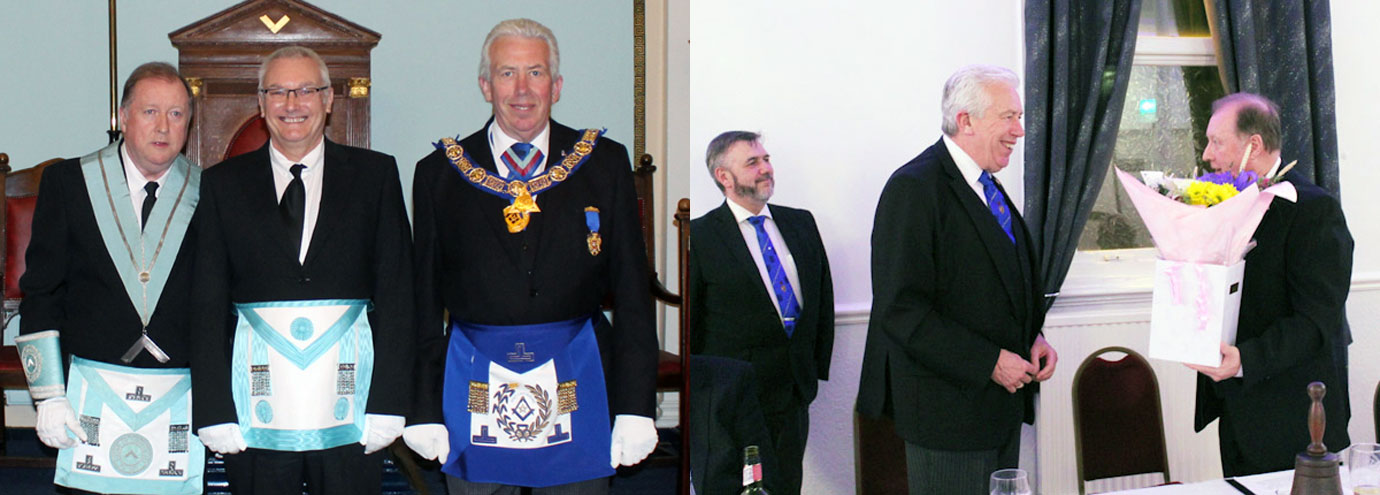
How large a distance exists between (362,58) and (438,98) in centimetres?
30

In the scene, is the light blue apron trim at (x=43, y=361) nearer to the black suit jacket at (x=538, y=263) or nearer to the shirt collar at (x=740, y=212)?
the black suit jacket at (x=538, y=263)

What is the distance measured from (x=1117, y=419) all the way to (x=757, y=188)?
1.12 metres

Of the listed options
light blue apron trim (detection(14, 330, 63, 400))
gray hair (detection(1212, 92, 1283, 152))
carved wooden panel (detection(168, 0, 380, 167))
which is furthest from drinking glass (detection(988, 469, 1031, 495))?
carved wooden panel (detection(168, 0, 380, 167))

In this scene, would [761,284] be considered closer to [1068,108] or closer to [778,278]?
[778,278]

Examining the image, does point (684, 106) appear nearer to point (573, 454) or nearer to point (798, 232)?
point (798, 232)

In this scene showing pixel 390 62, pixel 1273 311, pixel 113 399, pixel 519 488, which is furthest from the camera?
pixel 390 62

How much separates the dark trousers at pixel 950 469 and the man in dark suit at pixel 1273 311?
2.31 ft

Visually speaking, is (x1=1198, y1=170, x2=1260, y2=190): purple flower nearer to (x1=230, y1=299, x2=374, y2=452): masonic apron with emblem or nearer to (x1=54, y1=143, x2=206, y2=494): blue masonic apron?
(x1=230, y1=299, x2=374, y2=452): masonic apron with emblem

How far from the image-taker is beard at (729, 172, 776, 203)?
7.11 ft

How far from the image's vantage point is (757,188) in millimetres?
2186

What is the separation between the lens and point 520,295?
70.5 inches

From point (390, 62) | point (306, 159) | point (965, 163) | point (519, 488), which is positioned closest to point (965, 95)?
point (965, 163)

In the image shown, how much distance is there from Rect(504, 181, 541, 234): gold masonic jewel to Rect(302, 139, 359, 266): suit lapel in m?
0.29

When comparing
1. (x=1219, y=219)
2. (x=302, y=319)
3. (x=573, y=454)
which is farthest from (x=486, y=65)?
(x=1219, y=219)
